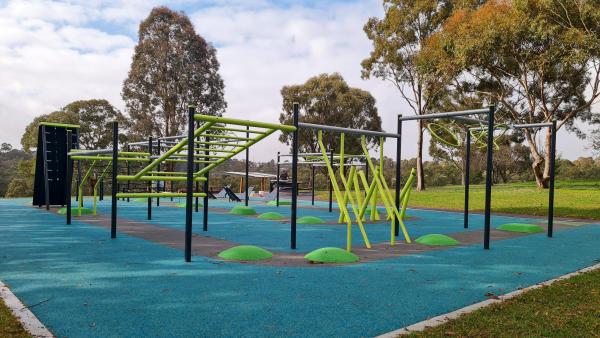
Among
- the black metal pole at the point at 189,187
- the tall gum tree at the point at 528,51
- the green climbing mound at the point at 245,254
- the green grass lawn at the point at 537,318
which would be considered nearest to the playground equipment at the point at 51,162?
the black metal pole at the point at 189,187

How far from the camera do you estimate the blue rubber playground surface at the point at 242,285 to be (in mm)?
3510

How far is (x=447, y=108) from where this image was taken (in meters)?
32.6

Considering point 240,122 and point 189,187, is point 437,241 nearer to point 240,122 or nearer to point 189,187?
point 240,122

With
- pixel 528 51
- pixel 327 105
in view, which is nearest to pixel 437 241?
pixel 528 51

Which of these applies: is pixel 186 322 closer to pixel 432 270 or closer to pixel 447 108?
pixel 432 270

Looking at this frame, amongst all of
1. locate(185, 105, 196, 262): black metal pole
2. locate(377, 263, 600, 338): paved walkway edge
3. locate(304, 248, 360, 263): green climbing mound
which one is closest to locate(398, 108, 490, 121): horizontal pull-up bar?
locate(304, 248, 360, 263): green climbing mound

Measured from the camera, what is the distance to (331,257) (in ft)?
20.6

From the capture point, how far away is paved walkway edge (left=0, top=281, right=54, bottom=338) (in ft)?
10.5

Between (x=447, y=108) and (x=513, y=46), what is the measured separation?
1032 centimetres

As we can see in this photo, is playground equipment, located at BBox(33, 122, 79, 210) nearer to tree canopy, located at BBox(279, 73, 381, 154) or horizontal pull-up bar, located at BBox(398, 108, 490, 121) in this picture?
horizontal pull-up bar, located at BBox(398, 108, 490, 121)

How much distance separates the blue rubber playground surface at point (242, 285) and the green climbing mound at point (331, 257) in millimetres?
286

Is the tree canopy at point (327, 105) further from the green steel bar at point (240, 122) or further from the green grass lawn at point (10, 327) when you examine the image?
the green grass lawn at point (10, 327)

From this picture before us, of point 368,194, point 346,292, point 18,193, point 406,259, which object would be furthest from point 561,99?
point 18,193

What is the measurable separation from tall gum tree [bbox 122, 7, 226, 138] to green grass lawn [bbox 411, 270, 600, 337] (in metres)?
29.2
